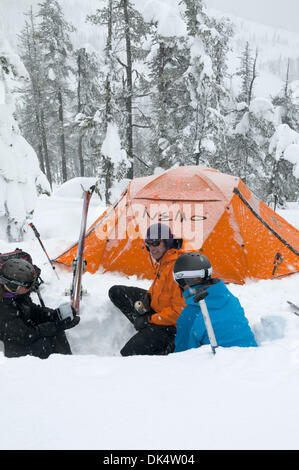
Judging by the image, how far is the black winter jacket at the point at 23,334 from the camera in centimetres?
287

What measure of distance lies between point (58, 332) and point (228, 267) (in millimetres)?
3428

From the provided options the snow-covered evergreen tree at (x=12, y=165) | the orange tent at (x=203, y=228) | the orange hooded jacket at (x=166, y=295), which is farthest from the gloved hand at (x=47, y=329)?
the snow-covered evergreen tree at (x=12, y=165)

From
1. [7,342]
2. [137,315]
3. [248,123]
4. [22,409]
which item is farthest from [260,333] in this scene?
[248,123]

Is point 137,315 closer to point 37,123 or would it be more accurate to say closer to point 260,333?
point 260,333

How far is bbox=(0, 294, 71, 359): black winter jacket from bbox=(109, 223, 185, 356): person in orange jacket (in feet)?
2.44

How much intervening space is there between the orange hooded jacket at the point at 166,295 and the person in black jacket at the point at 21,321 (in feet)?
3.12

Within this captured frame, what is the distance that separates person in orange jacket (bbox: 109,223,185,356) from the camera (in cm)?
317

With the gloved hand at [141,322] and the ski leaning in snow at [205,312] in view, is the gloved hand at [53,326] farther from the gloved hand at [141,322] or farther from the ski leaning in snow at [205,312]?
the ski leaning in snow at [205,312]

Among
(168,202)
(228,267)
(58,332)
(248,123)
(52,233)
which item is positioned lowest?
(52,233)

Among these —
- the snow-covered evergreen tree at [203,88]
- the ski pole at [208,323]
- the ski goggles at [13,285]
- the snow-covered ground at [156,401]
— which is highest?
the snow-covered evergreen tree at [203,88]

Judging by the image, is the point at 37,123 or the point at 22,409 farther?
the point at 37,123

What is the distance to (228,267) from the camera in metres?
5.48

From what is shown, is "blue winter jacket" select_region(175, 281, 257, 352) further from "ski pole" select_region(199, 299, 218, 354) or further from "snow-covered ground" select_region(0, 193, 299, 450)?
"ski pole" select_region(199, 299, 218, 354)
